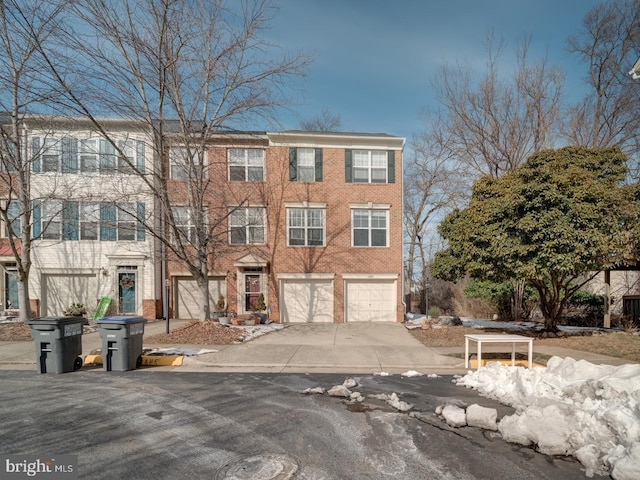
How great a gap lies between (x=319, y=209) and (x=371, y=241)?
2.99 m

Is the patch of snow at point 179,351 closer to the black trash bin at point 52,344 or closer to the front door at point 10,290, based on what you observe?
the black trash bin at point 52,344

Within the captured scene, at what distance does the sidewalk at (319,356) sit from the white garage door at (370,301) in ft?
15.8

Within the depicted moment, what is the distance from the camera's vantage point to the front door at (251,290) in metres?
17.4

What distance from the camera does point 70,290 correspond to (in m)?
17.5

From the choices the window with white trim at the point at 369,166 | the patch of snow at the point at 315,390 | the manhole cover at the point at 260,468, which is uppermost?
the window with white trim at the point at 369,166

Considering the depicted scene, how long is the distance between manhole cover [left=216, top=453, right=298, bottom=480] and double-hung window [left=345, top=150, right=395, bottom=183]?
14876 mm

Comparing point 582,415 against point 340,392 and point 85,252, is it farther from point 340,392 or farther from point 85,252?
point 85,252

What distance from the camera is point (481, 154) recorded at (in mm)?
20156

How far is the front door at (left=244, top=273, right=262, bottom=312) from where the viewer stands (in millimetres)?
17438

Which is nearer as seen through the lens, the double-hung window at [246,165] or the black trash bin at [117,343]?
the black trash bin at [117,343]

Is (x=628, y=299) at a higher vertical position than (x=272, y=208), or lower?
lower

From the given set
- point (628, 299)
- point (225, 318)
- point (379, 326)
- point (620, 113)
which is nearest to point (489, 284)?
point (628, 299)

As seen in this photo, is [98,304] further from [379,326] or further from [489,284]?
[489,284]

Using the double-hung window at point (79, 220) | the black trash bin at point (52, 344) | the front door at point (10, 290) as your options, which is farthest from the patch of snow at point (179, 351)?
the front door at point (10, 290)
